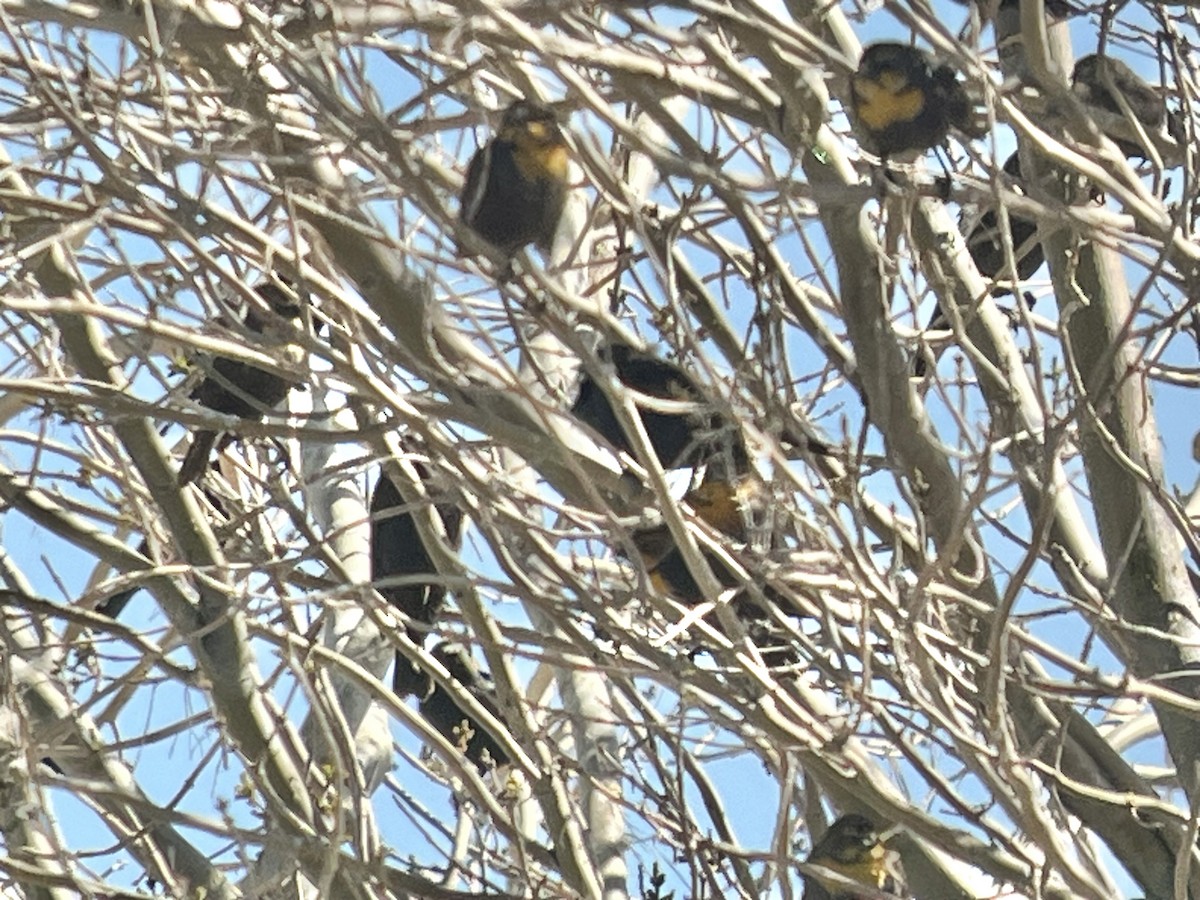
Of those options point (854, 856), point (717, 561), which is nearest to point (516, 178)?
point (717, 561)

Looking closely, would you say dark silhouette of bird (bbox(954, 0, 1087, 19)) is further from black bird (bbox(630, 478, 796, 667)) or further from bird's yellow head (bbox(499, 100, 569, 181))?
black bird (bbox(630, 478, 796, 667))

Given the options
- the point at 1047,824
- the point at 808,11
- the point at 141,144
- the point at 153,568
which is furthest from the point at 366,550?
the point at 1047,824

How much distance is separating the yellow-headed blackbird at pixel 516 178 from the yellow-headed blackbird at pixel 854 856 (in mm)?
1295

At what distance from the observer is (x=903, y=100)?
325cm

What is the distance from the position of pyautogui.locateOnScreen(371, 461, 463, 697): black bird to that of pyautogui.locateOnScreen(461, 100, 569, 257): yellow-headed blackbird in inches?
22.4

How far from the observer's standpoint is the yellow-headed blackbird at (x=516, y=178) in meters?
3.62

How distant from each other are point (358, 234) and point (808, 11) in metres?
1.07

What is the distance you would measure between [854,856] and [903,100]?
143 cm

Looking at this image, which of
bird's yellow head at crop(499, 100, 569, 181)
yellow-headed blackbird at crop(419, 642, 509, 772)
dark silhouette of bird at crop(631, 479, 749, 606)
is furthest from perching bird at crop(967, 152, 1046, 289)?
yellow-headed blackbird at crop(419, 642, 509, 772)

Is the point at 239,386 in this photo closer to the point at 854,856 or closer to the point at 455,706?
the point at 455,706

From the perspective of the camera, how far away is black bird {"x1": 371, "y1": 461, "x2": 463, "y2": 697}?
3982 millimetres

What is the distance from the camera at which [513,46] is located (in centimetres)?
288

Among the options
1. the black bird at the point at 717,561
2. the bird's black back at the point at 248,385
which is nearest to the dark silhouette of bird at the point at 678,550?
the black bird at the point at 717,561

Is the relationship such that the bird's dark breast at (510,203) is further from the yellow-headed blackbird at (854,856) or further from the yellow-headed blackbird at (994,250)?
the yellow-headed blackbird at (854,856)
